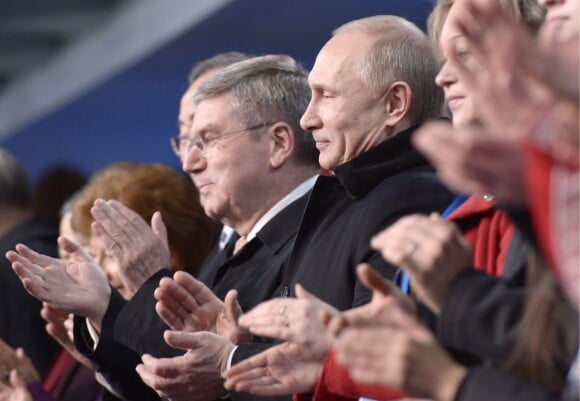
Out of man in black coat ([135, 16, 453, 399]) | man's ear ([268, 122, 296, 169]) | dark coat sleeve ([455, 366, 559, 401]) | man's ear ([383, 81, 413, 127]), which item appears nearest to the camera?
dark coat sleeve ([455, 366, 559, 401])

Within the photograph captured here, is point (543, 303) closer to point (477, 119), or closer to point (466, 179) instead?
point (466, 179)

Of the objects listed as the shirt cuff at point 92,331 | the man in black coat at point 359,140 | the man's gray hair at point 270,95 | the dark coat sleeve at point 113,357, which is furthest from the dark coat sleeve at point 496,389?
the shirt cuff at point 92,331

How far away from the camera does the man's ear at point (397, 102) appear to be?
2.69 m

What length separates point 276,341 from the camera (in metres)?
2.62

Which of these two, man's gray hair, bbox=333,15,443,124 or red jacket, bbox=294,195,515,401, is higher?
→ man's gray hair, bbox=333,15,443,124

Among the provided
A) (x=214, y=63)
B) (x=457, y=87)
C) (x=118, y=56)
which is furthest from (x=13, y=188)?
(x=118, y=56)

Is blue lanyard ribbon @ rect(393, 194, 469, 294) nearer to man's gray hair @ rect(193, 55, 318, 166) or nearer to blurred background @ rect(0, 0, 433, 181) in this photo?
man's gray hair @ rect(193, 55, 318, 166)

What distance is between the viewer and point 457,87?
7.47ft

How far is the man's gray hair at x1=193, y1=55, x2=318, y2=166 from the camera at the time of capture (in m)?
3.18

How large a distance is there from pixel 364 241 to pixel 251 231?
755 mm

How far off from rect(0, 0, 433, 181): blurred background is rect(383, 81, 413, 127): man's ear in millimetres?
2402

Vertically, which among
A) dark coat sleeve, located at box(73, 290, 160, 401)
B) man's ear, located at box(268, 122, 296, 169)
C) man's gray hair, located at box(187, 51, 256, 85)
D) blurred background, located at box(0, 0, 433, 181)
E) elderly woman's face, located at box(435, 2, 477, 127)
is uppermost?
elderly woman's face, located at box(435, 2, 477, 127)

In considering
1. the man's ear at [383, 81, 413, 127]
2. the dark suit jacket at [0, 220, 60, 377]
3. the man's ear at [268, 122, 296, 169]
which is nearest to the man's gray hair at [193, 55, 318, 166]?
the man's ear at [268, 122, 296, 169]

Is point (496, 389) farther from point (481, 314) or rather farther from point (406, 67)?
point (406, 67)
